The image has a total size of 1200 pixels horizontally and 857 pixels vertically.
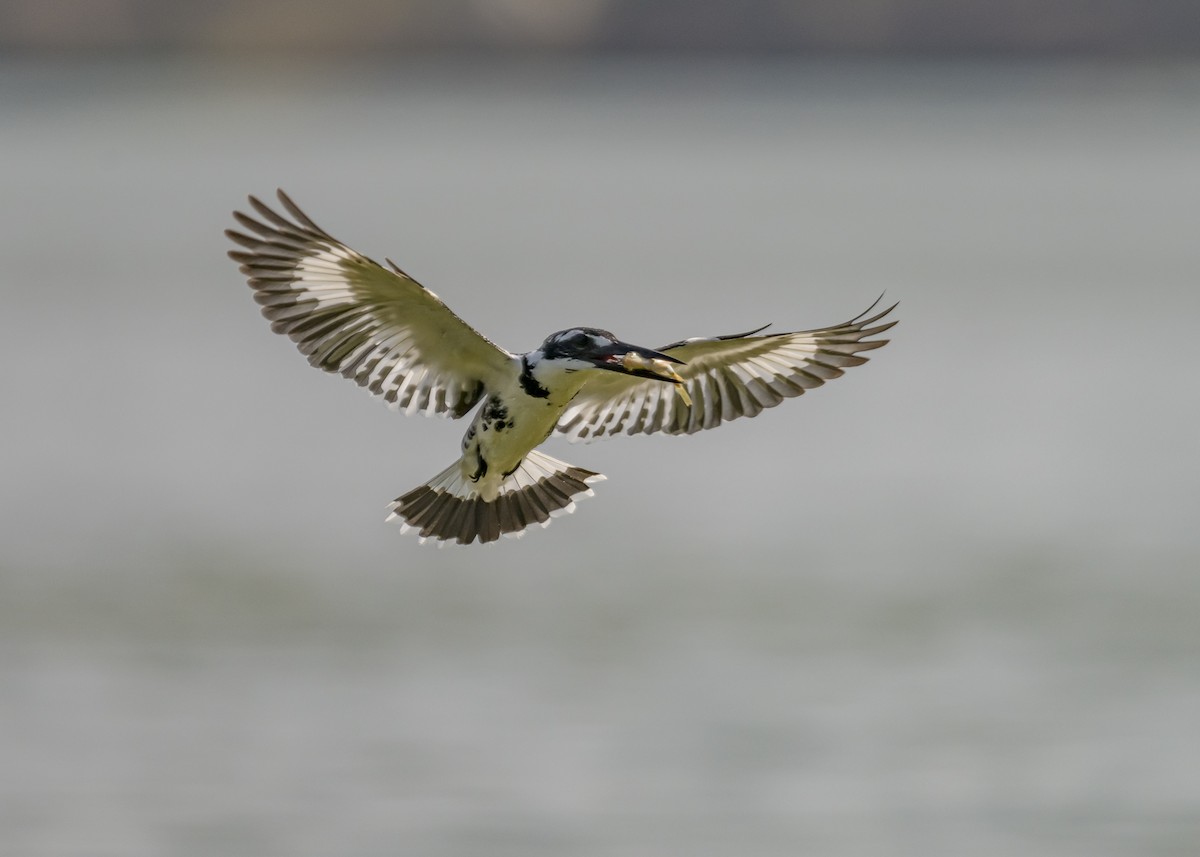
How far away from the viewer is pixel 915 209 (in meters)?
40.8

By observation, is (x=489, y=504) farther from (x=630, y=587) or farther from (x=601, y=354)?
(x=630, y=587)

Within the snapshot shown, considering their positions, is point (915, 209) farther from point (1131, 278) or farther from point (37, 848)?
point (37, 848)

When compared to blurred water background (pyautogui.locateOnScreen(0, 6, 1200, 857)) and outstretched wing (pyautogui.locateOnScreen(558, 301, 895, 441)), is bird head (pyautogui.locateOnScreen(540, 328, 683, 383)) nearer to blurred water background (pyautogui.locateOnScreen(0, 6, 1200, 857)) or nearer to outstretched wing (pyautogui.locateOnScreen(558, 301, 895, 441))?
outstretched wing (pyautogui.locateOnScreen(558, 301, 895, 441))

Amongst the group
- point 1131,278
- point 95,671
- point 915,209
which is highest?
point 915,209

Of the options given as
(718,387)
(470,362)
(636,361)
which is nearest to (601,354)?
(636,361)

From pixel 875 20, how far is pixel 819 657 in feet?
118

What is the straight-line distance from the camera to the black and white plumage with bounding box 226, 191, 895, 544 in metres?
6.36

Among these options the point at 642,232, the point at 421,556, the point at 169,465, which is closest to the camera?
the point at 421,556

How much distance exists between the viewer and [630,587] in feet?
51.6

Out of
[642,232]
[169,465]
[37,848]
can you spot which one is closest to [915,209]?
[642,232]

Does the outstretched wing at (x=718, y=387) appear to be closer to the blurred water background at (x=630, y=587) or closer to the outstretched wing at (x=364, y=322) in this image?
the outstretched wing at (x=364, y=322)

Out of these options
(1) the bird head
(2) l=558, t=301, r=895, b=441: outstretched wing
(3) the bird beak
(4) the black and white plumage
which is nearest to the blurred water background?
(2) l=558, t=301, r=895, b=441: outstretched wing

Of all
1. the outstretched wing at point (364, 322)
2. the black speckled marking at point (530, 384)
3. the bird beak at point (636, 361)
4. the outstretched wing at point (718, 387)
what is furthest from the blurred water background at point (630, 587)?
the bird beak at point (636, 361)

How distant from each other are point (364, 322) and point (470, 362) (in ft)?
1.20
